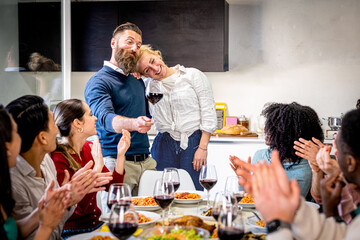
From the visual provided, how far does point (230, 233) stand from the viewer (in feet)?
4.03

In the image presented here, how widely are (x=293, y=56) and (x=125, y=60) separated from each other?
8.79 ft

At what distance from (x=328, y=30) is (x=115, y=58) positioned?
2.92m

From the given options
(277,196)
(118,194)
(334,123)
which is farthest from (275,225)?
(334,123)

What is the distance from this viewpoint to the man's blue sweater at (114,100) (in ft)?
9.08

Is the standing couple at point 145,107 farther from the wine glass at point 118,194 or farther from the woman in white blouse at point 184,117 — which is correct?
the wine glass at point 118,194

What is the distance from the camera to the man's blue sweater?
2.77m

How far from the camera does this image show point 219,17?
4.60 m

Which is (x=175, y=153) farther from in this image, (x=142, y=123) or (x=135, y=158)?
(x=142, y=123)

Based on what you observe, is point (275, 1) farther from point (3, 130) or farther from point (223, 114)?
point (3, 130)

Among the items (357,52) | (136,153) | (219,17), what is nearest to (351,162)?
(136,153)

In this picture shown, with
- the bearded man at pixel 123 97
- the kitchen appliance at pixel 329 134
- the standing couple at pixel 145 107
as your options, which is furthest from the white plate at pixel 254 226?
the kitchen appliance at pixel 329 134

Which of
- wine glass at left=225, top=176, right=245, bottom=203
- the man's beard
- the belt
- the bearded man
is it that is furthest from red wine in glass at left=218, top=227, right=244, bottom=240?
the man's beard

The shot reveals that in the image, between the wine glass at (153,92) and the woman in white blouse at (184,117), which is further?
the woman in white blouse at (184,117)

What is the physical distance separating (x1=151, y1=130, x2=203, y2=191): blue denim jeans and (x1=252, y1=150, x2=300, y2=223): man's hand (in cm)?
206
